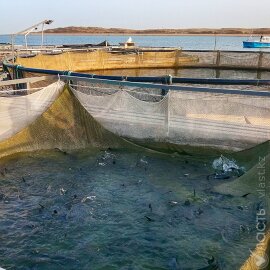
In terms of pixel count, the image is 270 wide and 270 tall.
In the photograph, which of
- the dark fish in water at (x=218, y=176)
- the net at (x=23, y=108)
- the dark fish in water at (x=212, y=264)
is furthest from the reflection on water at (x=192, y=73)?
the dark fish in water at (x=212, y=264)

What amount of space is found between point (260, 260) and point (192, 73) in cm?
2940

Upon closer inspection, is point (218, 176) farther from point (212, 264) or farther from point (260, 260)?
point (260, 260)

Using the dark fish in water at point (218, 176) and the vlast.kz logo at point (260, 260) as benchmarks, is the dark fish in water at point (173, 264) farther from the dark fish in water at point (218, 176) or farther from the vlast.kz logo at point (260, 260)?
the dark fish in water at point (218, 176)

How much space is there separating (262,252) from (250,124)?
19.2 ft

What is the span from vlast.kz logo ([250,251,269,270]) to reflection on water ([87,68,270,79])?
2647 centimetres

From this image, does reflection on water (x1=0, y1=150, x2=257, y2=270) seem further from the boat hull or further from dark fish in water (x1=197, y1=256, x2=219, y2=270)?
the boat hull

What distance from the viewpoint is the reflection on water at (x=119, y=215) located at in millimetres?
6609

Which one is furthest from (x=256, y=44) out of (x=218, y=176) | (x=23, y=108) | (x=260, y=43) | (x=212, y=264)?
(x=212, y=264)

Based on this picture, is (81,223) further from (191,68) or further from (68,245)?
(191,68)

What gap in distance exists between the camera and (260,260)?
452 centimetres

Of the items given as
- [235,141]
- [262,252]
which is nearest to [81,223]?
[262,252]

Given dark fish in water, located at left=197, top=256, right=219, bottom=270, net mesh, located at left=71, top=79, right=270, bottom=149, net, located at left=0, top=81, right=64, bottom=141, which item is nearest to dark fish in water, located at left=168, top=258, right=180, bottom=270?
dark fish in water, located at left=197, top=256, right=219, bottom=270

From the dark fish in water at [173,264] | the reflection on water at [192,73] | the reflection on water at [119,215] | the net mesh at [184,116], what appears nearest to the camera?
the dark fish in water at [173,264]

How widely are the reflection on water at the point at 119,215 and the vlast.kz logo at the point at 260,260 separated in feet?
5.71
